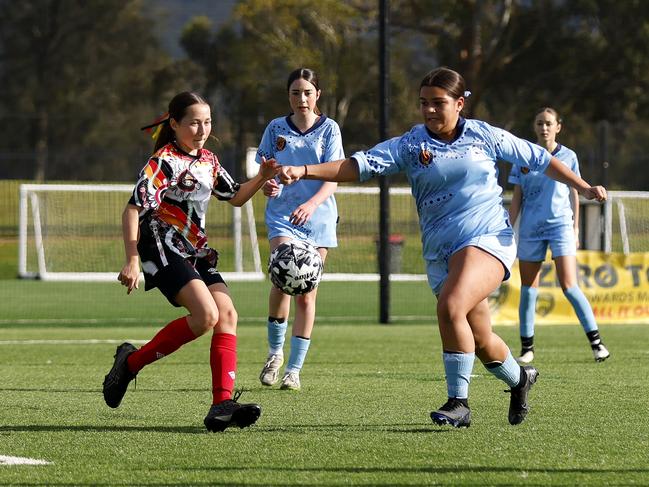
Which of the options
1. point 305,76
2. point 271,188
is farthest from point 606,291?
point 271,188

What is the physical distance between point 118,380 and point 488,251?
2098 millimetres

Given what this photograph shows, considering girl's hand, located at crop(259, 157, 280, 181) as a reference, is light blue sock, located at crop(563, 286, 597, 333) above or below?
below

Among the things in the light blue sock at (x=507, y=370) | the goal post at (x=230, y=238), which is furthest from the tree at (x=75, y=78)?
the light blue sock at (x=507, y=370)

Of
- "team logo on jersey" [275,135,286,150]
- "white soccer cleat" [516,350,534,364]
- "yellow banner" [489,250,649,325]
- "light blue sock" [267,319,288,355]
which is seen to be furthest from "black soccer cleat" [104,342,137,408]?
"yellow banner" [489,250,649,325]

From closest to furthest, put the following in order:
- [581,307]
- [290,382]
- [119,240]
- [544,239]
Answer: [290,382] < [544,239] < [581,307] < [119,240]

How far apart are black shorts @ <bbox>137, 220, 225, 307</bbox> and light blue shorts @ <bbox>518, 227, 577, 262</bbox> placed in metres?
4.53

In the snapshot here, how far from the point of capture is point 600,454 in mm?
6051

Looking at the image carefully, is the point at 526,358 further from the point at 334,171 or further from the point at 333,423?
the point at 334,171

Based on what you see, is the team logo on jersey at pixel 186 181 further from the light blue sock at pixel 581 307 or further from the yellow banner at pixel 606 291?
the yellow banner at pixel 606 291

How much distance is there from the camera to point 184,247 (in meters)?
7.12

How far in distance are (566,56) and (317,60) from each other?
795 cm

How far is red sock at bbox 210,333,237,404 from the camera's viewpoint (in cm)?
697

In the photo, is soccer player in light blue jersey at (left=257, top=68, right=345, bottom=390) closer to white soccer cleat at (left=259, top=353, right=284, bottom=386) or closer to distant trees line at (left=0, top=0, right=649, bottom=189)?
white soccer cleat at (left=259, top=353, right=284, bottom=386)

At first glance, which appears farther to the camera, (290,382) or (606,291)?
(606,291)
